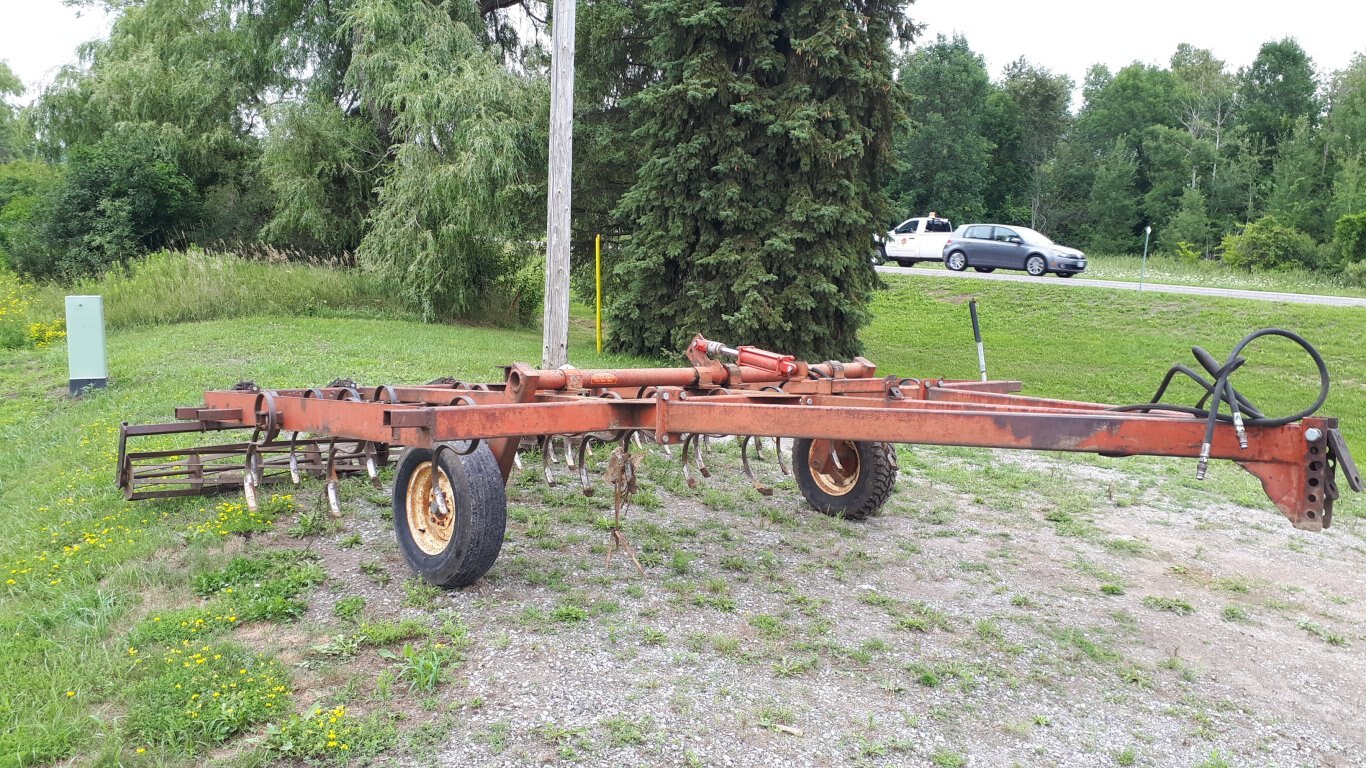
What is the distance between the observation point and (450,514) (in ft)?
15.8

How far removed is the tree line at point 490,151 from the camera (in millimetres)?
14156

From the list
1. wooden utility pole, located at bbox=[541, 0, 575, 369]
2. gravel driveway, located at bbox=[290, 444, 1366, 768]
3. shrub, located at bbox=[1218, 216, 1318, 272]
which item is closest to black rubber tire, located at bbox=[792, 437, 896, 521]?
gravel driveway, located at bbox=[290, 444, 1366, 768]

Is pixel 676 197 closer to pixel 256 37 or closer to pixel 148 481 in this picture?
pixel 148 481

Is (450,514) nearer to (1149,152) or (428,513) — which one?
(428,513)

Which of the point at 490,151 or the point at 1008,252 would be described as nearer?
the point at 490,151

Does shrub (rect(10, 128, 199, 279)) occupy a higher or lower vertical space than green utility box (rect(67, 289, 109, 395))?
higher

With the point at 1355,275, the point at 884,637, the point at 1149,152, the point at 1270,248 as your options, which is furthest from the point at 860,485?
the point at 1149,152

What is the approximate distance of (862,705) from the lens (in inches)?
150

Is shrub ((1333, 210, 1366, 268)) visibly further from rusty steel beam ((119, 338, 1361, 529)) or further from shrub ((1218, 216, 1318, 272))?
rusty steel beam ((119, 338, 1361, 529))

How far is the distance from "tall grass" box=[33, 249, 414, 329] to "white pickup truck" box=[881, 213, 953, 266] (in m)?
17.8

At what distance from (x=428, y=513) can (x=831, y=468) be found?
9.27 ft

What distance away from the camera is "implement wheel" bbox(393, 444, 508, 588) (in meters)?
4.54

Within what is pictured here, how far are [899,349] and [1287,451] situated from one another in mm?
15439

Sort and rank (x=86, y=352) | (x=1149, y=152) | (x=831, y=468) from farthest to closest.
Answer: (x=1149, y=152), (x=86, y=352), (x=831, y=468)
